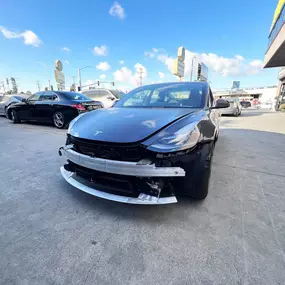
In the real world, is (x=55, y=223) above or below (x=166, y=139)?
→ below

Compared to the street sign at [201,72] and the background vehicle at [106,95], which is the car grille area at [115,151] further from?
the street sign at [201,72]

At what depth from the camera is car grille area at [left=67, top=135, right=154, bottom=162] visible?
1449mm

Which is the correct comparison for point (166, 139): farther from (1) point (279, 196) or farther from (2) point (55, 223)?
(1) point (279, 196)

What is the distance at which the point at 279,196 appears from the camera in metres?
1.98

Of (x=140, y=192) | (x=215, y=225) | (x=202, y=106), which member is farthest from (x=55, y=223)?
(x=202, y=106)

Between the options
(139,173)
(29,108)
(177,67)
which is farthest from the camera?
(177,67)

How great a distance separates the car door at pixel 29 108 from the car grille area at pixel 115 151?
618 cm

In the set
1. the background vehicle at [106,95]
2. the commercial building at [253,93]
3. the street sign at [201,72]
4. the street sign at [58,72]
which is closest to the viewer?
the background vehicle at [106,95]

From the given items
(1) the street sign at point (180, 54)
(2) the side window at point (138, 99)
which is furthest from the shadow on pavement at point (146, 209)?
(1) the street sign at point (180, 54)

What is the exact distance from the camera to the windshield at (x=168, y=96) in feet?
7.56

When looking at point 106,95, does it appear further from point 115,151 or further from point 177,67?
point 177,67

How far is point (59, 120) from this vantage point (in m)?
6.20

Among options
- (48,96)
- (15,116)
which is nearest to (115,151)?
→ (48,96)

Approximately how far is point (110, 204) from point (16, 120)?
770cm
